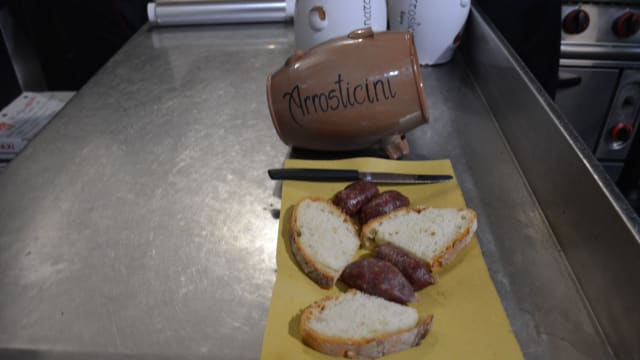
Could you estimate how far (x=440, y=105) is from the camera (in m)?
0.88

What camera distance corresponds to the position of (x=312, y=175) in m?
0.69

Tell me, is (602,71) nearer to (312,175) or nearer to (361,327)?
(312,175)

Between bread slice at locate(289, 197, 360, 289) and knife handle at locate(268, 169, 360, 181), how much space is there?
54mm

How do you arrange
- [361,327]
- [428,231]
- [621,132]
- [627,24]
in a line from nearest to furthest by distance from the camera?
[361,327], [428,231], [627,24], [621,132]

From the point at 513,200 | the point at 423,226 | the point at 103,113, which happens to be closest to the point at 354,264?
the point at 423,226

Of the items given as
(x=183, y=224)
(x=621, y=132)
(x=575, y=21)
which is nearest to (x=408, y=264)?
(x=183, y=224)

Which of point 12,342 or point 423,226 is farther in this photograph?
point 423,226

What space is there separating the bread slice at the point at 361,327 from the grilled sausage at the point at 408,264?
38 mm

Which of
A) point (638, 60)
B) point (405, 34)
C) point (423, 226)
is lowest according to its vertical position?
point (638, 60)

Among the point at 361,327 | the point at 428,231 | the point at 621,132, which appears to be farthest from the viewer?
the point at 621,132

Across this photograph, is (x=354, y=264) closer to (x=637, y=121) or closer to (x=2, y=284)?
(x=2, y=284)

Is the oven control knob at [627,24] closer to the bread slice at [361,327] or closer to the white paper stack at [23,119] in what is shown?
the bread slice at [361,327]

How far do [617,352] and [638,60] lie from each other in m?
1.10

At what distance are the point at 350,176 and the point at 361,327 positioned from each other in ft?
0.82
